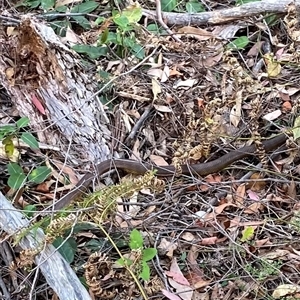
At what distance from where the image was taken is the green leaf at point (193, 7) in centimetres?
404

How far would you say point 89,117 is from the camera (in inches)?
128

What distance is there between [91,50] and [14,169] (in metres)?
1.07

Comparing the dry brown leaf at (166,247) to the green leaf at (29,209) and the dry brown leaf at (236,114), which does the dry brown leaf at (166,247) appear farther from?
the dry brown leaf at (236,114)

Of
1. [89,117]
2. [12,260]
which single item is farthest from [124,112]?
[12,260]

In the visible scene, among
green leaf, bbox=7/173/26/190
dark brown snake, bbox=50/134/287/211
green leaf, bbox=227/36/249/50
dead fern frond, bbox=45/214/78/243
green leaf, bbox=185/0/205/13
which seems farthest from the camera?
green leaf, bbox=185/0/205/13

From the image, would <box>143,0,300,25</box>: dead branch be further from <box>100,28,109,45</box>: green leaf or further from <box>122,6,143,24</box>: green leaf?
<box>100,28,109,45</box>: green leaf

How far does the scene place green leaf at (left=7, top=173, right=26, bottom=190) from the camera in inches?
116

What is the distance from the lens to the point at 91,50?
146 inches

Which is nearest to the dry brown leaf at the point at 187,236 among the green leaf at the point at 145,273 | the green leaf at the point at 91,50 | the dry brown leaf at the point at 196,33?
the green leaf at the point at 145,273

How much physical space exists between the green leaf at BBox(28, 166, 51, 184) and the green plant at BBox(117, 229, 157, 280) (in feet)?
2.26

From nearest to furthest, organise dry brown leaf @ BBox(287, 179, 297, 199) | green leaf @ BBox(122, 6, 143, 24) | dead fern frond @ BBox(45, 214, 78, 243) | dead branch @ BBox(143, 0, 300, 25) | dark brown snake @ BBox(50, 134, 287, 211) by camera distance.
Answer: dead fern frond @ BBox(45, 214, 78, 243), dry brown leaf @ BBox(287, 179, 297, 199), dark brown snake @ BBox(50, 134, 287, 211), dead branch @ BBox(143, 0, 300, 25), green leaf @ BBox(122, 6, 143, 24)

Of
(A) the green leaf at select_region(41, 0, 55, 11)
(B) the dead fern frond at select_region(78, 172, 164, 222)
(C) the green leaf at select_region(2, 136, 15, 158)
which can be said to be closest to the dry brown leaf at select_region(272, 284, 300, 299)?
(B) the dead fern frond at select_region(78, 172, 164, 222)

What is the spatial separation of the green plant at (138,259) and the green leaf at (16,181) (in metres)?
0.72

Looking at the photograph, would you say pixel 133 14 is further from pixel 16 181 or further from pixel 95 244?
pixel 95 244
